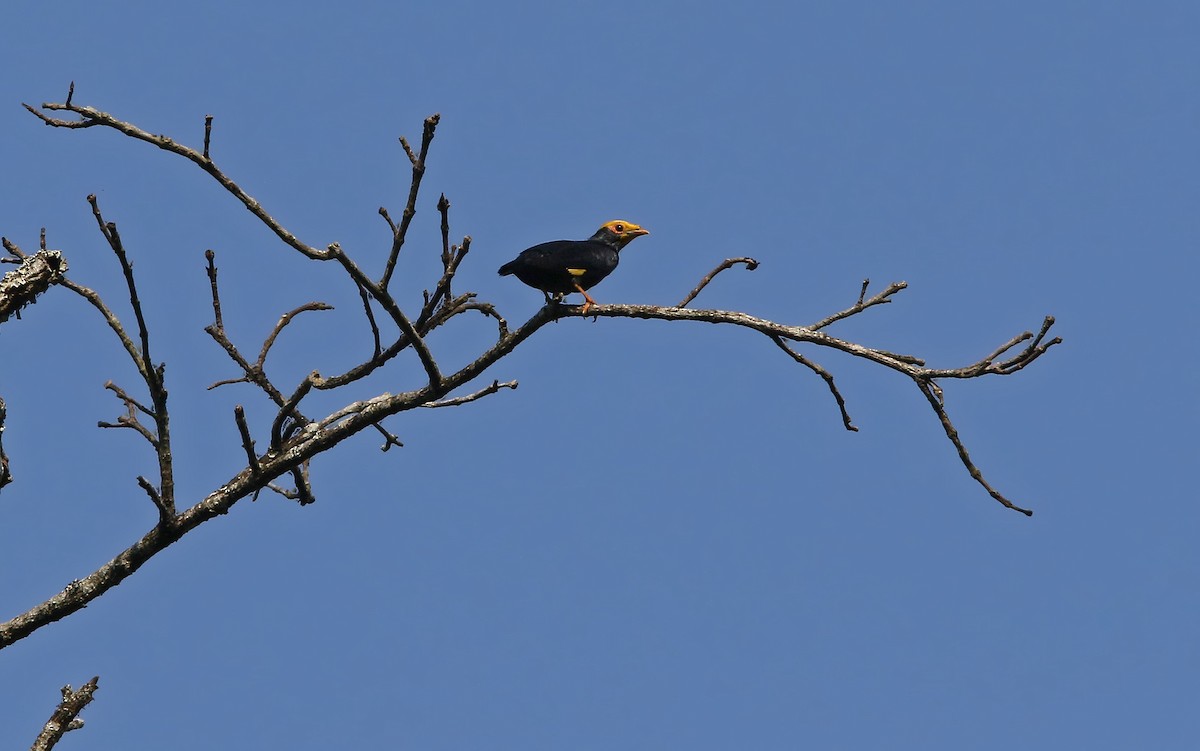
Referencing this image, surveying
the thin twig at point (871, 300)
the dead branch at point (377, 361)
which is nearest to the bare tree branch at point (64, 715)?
the dead branch at point (377, 361)

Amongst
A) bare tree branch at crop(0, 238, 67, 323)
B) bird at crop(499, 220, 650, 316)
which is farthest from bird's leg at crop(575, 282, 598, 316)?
bare tree branch at crop(0, 238, 67, 323)

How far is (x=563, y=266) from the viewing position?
957 cm

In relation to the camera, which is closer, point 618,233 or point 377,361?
point 377,361

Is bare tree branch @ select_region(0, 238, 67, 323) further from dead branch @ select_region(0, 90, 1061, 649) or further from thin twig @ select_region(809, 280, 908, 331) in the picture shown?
thin twig @ select_region(809, 280, 908, 331)

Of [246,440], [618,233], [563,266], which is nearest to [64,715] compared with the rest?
[246,440]

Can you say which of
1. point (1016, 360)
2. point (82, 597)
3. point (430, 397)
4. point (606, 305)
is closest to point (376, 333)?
point (430, 397)

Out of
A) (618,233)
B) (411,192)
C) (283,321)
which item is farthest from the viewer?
(618,233)

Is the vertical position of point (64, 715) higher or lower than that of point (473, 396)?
lower

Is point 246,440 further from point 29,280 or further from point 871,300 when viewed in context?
point 871,300

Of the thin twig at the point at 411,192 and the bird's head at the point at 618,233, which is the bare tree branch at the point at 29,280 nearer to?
the thin twig at the point at 411,192

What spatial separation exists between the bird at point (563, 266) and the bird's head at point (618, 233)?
122 cm

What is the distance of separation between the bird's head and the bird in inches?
48.2

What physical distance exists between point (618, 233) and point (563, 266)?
2117mm

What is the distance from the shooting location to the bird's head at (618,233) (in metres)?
11.5
